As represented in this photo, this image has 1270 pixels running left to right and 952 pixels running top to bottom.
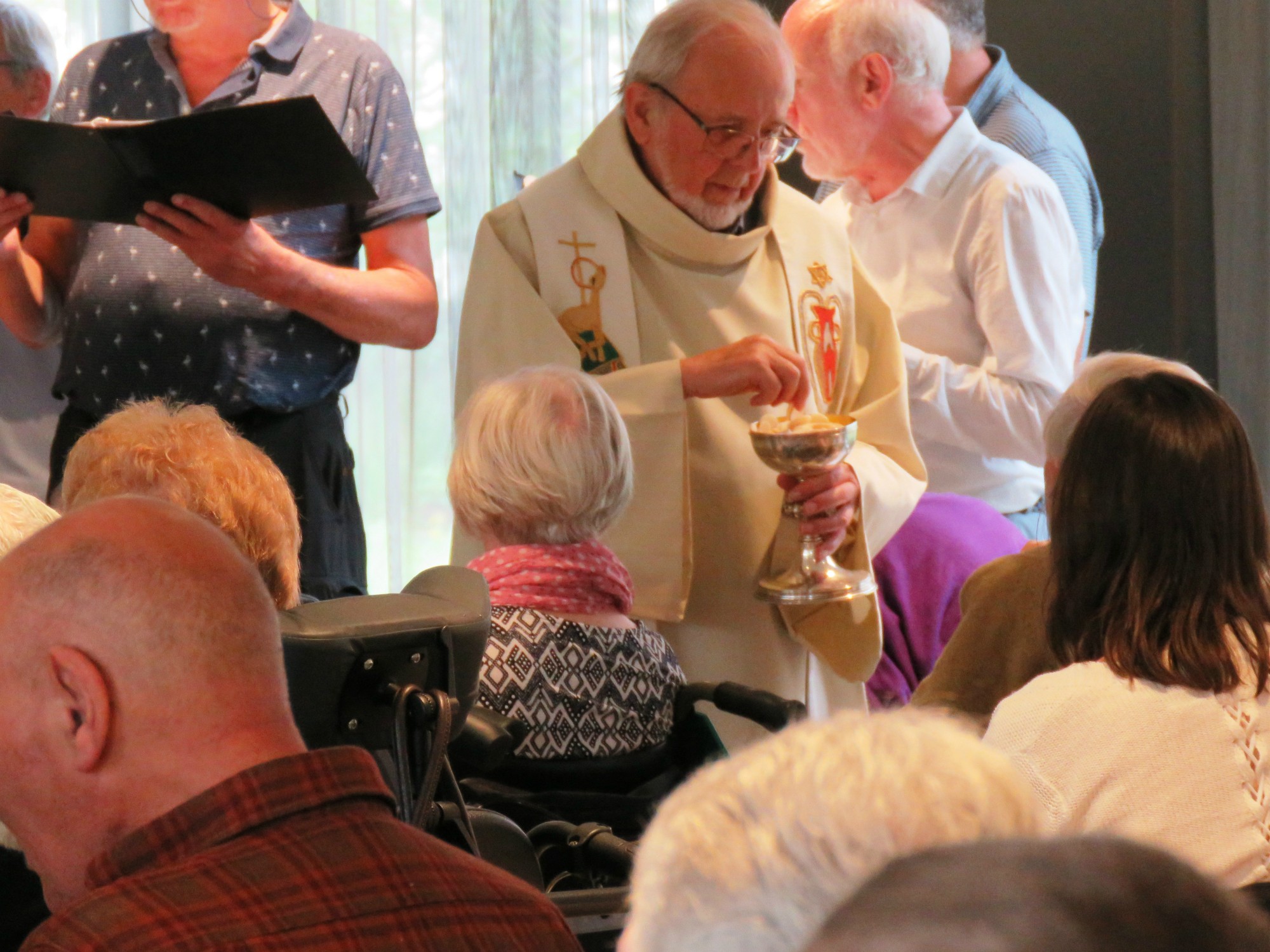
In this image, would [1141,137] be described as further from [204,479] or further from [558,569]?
[204,479]

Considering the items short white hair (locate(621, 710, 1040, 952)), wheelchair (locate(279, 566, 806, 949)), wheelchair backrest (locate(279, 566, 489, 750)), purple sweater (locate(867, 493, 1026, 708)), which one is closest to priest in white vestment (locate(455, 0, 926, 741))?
purple sweater (locate(867, 493, 1026, 708))

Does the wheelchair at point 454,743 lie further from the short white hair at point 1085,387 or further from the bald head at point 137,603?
the short white hair at point 1085,387

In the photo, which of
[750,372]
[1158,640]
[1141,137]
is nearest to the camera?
[1158,640]

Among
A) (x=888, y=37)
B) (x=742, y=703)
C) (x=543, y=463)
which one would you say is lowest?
(x=742, y=703)

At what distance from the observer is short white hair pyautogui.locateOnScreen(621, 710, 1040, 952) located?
782 millimetres

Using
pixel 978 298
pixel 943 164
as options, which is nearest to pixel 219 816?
pixel 978 298

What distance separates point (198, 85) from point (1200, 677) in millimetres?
2126

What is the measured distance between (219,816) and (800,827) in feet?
2.04

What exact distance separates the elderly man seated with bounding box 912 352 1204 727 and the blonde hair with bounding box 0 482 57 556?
1335 millimetres

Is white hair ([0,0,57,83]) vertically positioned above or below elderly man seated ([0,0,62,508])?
above

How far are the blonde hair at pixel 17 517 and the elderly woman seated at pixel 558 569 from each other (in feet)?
2.18

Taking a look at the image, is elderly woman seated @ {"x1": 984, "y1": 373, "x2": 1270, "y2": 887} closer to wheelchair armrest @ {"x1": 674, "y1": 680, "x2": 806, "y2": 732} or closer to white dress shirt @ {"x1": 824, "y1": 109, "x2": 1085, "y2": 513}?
wheelchair armrest @ {"x1": 674, "y1": 680, "x2": 806, "y2": 732}

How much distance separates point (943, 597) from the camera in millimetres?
3500

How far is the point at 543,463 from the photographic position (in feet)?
8.21
